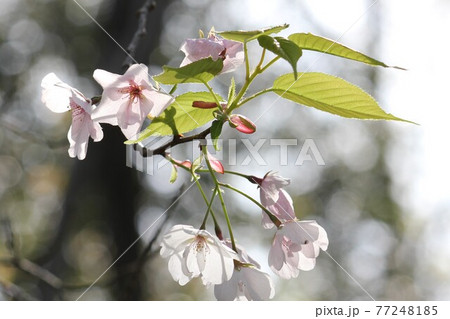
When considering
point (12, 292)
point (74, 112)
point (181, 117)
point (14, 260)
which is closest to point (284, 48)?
point (181, 117)

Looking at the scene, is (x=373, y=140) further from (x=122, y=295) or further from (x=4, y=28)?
(x=122, y=295)

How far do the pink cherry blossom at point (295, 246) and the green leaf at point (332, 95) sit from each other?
285mm

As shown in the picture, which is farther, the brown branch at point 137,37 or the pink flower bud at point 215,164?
the brown branch at point 137,37

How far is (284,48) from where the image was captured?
947 mm

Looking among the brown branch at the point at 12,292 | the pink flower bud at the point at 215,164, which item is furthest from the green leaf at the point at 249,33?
the brown branch at the point at 12,292

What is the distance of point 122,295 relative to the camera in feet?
9.25

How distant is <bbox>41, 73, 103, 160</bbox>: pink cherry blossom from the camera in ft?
4.08

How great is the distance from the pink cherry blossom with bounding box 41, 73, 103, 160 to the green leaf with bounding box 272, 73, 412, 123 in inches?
17.4

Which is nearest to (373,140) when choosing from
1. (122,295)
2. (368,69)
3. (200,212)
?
(368,69)

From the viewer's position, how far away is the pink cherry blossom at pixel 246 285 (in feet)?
3.88

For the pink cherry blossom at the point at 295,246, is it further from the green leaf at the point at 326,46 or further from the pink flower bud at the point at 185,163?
the green leaf at the point at 326,46

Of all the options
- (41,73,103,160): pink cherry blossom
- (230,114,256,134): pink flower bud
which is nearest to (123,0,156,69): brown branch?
(41,73,103,160): pink cherry blossom

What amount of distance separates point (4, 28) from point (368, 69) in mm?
4585

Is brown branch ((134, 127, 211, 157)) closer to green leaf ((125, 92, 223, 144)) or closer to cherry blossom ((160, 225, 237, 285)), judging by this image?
green leaf ((125, 92, 223, 144))
